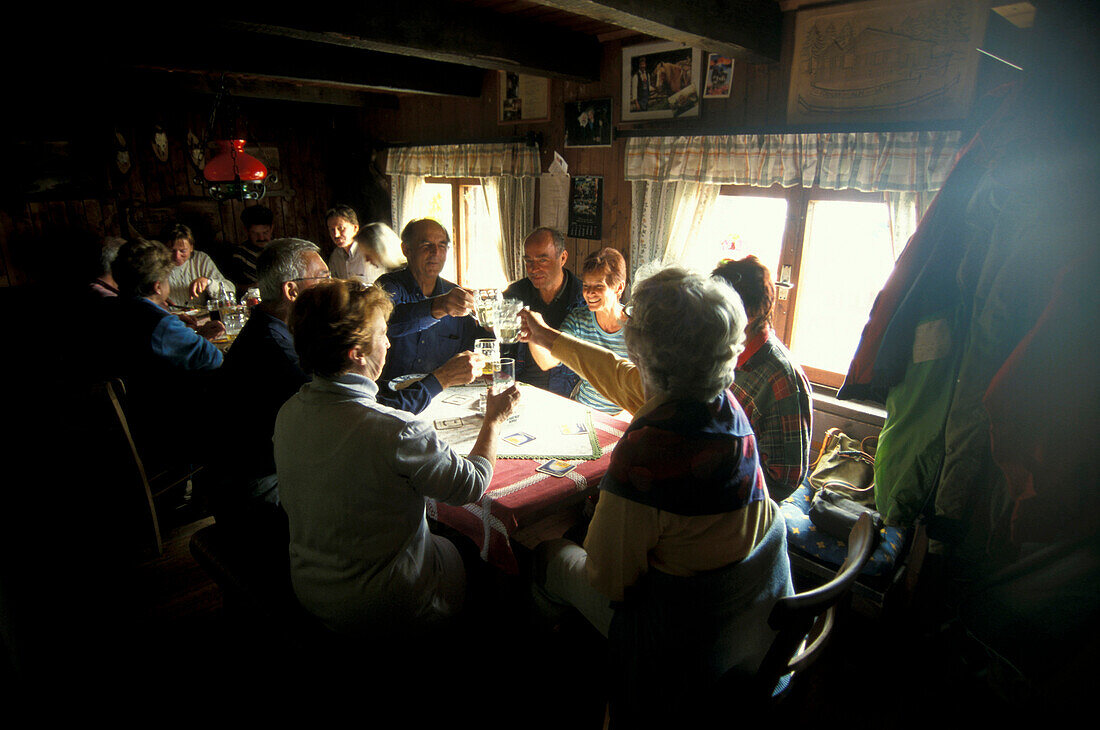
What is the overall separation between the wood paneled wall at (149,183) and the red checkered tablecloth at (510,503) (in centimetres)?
476

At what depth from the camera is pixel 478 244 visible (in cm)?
630

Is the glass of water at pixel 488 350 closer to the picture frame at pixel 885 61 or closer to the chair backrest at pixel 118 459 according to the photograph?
the chair backrest at pixel 118 459

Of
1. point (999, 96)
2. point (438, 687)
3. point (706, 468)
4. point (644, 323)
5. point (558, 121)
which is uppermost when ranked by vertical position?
point (558, 121)

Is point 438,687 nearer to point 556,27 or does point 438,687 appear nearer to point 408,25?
point 408,25

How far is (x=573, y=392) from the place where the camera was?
2.93 m

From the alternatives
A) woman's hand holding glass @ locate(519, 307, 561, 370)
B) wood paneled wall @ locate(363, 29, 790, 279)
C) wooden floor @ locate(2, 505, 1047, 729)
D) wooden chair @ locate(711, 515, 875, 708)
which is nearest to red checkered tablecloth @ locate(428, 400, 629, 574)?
wooden floor @ locate(2, 505, 1047, 729)

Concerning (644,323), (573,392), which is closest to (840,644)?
(573,392)

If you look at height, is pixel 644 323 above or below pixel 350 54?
below

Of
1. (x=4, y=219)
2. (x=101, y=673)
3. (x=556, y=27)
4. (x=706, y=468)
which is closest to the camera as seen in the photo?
(x=706, y=468)

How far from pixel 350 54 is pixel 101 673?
417 cm

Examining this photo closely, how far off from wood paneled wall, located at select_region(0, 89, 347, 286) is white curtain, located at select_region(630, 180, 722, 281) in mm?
4363

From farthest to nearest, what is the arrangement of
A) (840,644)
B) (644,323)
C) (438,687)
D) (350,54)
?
(350,54)
(840,644)
(438,687)
(644,323)

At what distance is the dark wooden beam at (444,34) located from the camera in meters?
2.85

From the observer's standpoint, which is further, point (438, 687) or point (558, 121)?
point (558, 121)
